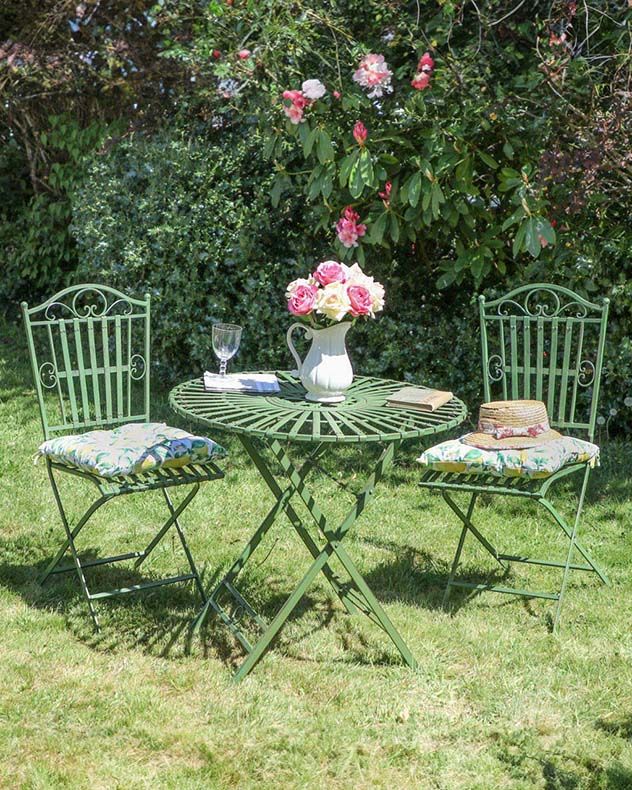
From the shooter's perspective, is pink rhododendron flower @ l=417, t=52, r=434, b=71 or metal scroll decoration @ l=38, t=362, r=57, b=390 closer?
metal scroll decoration @ l=38, t=362, r=57, b=390

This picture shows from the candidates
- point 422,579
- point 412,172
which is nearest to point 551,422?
point 422,579

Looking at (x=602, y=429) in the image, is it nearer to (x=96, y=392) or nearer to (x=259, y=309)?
(x=259, y=309)

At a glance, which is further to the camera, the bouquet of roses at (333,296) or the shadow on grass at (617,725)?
the bouquet of roses at (333,296)

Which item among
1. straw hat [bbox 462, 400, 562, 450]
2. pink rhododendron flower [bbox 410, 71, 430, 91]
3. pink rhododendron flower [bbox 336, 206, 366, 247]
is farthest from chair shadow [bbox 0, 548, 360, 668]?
pink rhododendron flower [bbox 410, 71, 430, 91]

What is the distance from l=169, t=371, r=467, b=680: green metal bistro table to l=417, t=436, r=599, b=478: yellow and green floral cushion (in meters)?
0.18

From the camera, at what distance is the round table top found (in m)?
3.00

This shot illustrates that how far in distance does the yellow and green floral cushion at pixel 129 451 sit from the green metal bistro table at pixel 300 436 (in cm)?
17

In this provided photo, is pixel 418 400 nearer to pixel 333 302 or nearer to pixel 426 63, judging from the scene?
pixel 333 302

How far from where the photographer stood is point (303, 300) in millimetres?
3256

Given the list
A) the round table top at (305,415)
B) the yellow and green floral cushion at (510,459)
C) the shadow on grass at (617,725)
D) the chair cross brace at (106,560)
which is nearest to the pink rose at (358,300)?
the round table top at (305,415)

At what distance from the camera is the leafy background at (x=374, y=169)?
16.0 ft

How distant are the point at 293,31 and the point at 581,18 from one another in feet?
4.82

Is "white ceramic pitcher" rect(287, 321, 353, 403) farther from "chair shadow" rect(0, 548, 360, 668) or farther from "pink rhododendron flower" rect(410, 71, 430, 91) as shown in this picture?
"pink rhododendron flower" rect(410, 71, 430, 91)

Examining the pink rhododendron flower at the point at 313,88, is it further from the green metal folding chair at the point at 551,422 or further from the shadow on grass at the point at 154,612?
the shadow on grass at the point at 154,612
